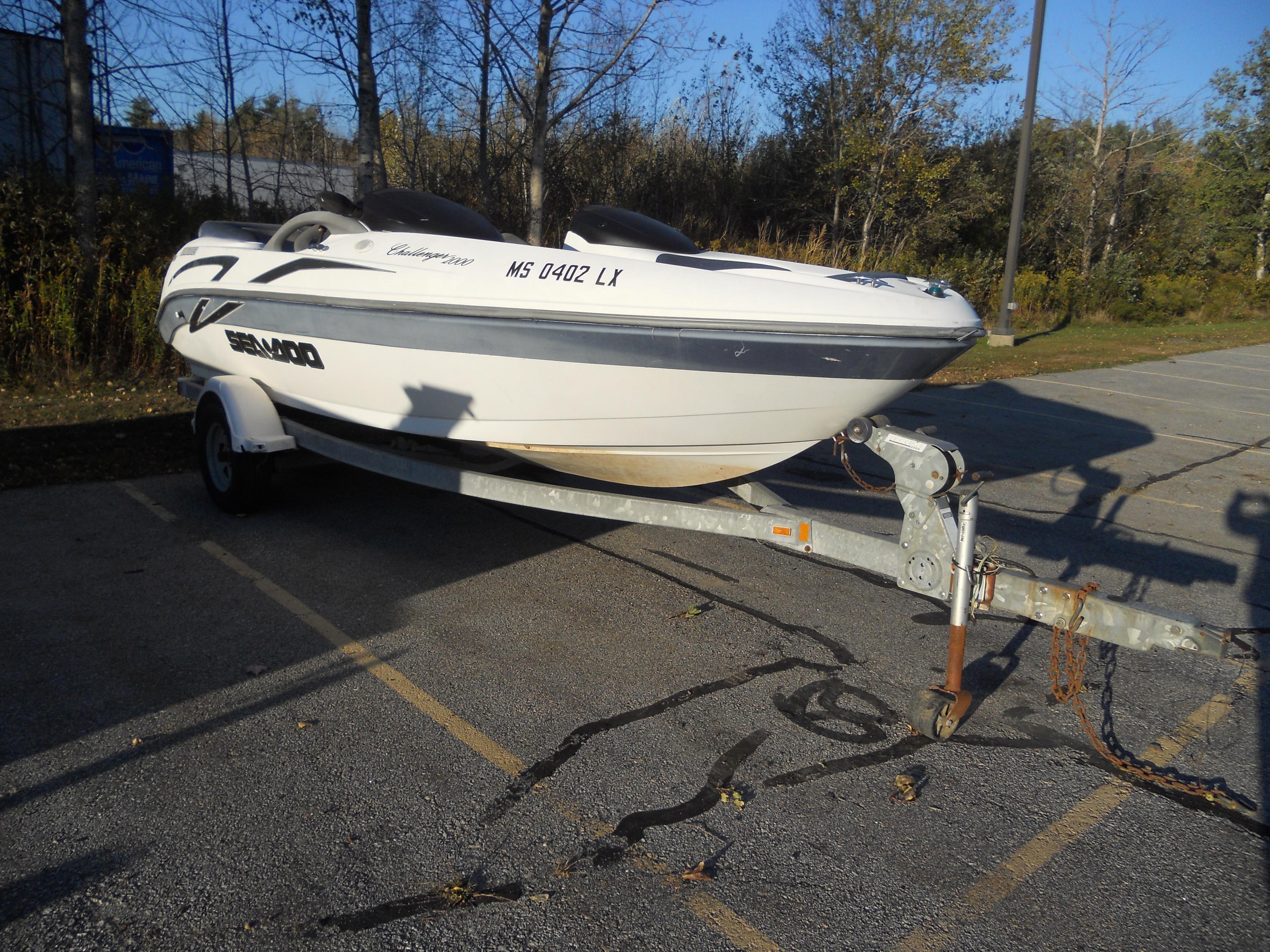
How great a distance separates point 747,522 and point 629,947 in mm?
2037

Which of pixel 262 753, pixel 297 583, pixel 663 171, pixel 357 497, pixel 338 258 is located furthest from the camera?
pixel 663 171

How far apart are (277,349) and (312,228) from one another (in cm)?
80

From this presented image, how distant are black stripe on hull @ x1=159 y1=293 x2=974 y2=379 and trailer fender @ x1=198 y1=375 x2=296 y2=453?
2.49 ft

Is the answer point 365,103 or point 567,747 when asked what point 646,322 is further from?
point 365,103

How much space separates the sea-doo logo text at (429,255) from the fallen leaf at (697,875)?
125 inches

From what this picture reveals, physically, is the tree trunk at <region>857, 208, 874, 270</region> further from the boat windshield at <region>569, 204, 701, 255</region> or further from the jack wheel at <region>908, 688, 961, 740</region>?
the jack wheel at <region>908, 688, 961, 740</region>

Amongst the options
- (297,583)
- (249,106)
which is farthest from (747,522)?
(249,106)

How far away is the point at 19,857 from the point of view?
2.63m

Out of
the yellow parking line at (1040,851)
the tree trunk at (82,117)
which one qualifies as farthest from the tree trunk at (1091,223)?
the yellow parking line at (1040,851)

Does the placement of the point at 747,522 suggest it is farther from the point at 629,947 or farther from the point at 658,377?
the point at 629,947

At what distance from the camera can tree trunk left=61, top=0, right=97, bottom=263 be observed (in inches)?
361

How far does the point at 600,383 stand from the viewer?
4.36m

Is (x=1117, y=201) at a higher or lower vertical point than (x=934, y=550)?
higher

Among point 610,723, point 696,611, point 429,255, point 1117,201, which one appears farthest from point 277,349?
point 1117,201
